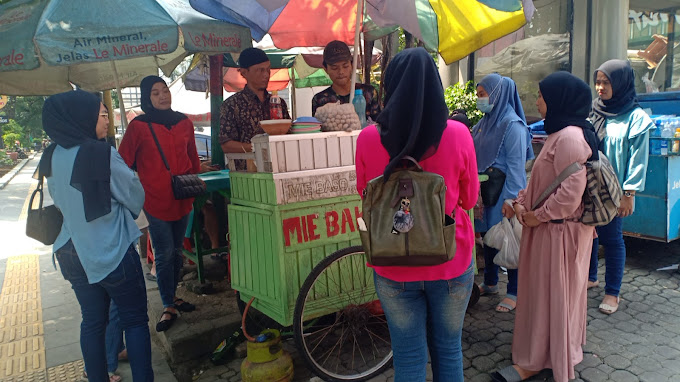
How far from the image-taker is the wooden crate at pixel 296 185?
8.96 feet

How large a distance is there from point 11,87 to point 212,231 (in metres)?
2.75

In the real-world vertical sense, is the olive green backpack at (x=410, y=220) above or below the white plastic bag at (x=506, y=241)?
above

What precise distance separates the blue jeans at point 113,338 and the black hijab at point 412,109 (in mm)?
2451

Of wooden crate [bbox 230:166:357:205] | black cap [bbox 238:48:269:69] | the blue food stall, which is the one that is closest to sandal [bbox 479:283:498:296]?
the blue food stall

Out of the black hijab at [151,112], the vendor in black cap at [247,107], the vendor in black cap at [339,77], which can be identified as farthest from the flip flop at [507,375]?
the black hijab at [151,112]

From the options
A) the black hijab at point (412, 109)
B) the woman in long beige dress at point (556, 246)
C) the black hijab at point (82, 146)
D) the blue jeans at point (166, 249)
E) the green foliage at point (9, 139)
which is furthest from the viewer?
the green foliage at point (9, 139)

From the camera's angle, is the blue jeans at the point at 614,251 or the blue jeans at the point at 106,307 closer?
the blue jeans at the point at 106,307

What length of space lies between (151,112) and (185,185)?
71cm

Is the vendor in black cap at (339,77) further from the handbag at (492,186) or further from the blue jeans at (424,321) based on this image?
the blue jeans at (424,321)

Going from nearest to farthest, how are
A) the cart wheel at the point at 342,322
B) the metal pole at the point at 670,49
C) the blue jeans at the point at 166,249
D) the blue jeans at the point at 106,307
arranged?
the blue jeans at the point at 106,307, the cart wheel at the point at 342,322, the blue jeans at the point at 166,249, the metal pole at the point at 670,49

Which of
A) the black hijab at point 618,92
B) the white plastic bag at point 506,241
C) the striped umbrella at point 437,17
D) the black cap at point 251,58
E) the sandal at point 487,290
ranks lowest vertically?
the sandal at point 487,290

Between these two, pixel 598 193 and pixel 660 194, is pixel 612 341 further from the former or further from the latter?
pixel 660 194

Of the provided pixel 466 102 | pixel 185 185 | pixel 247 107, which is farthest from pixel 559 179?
pixel 466 102

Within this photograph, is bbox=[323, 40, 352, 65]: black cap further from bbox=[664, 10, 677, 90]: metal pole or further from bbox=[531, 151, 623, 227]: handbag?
bbox=[664, 10, 677, 90]: metal pole
